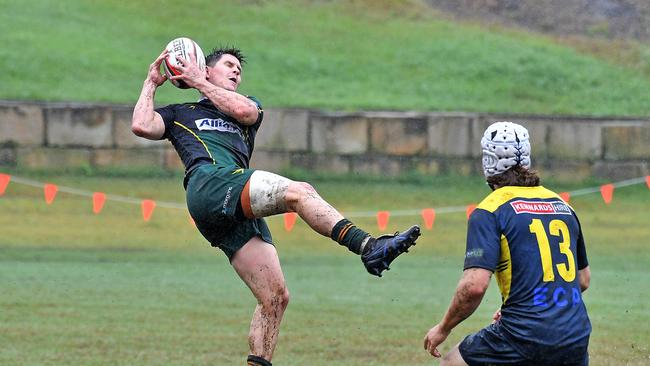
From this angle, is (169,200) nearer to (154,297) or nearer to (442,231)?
(442,231)

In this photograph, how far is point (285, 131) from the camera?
75.5ft

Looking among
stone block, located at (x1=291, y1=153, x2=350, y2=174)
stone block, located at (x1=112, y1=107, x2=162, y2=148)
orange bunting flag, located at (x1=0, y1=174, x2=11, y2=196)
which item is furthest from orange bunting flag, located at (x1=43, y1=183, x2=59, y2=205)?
stone block, located at (x1=291, y1=153, x2=350, y2=174)

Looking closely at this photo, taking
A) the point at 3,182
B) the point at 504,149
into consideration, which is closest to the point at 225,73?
the point at 504,149

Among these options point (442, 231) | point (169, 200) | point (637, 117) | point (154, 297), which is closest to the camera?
point (154, 297)

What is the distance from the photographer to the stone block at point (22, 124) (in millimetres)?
22656

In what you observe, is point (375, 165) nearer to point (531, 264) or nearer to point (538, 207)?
point (538, 207)

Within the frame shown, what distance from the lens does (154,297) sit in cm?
1366

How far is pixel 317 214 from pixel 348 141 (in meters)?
15.8

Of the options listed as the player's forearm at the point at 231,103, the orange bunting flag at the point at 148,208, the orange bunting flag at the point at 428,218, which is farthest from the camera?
the orange bunting flag at the point at 428,218

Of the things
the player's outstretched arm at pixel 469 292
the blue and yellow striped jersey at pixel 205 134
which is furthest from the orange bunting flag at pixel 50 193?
the player's outstretched arm at pixel 469 292

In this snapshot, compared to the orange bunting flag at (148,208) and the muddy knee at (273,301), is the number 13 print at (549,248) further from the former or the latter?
the orange bunting flag at (148,208)

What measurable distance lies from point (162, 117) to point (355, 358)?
2.91 m

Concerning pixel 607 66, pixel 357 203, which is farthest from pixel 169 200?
pixel 607 66

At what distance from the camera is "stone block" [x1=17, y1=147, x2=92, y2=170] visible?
75.3 feet
